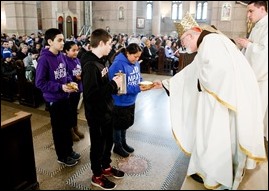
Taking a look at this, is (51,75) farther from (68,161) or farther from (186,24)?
(186,24)

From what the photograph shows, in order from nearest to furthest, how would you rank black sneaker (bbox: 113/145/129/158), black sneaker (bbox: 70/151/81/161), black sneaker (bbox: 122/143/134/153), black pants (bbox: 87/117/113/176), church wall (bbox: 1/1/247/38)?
black pants (bbox: 87/117/113/176) < black sneaker (bbox: 70/151/81/161) < black sneaker (bbox: 113/145/129/158) < black sneaker (bbox: 122/143/134/153) < church wall (bbox: 1/1/247/38)

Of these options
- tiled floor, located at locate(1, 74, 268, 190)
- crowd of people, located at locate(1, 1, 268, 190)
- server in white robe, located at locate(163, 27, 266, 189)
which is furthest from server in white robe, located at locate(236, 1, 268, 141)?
tiled floor, located at locate(1, 74, 268, 190)

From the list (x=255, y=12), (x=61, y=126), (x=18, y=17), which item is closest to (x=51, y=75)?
(x=61, y=126)

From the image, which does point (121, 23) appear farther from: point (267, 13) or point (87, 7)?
point (267, 13)

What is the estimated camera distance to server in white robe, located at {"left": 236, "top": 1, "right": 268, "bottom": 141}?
3100 mm

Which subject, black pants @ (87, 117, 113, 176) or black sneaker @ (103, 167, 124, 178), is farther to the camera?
black sneaker @ (103, 167, 124, 178)

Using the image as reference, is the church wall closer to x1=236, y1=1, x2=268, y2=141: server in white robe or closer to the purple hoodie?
x1=236, y1=1, x2=268, y2=141: server in white robe

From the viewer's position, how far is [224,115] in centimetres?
253

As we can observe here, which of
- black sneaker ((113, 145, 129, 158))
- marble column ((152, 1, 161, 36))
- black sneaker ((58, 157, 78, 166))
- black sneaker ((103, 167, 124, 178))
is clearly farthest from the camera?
marble column ((152, 1, 161, 36))

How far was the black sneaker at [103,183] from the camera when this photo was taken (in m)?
2.80

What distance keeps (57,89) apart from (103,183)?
→ 1.20m

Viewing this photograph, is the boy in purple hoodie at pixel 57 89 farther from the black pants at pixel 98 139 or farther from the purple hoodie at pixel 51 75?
the black pants at pixel 98 139

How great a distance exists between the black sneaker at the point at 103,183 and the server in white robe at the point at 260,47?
6.72 feet

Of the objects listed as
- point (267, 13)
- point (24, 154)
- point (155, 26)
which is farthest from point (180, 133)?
point (155, 26)
